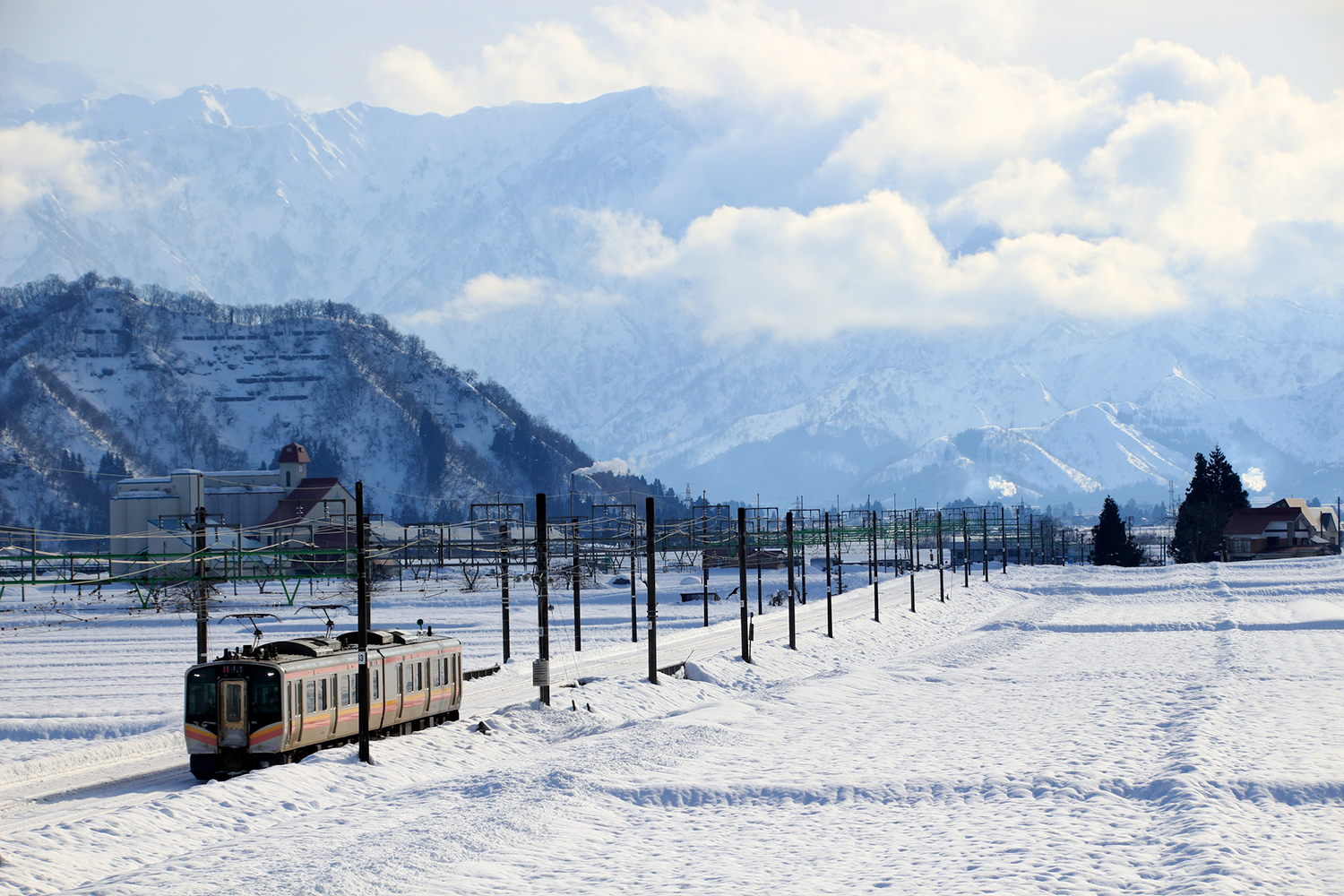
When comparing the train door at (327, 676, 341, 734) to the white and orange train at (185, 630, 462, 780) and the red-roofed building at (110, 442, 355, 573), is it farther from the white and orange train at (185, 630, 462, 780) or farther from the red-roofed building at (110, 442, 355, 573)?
the red-roofed building at (110, 442, 355, 573)

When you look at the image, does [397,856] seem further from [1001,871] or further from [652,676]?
[652,676]

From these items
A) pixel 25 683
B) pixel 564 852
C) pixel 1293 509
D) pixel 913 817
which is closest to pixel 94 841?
pixel 564 852

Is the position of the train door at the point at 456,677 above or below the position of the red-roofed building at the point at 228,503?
below

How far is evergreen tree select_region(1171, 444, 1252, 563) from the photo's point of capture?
152m

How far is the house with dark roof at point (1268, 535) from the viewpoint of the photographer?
158625 mm

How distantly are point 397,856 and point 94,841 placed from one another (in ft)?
22.3

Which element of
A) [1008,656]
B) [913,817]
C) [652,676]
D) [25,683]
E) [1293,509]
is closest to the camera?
[913,817]

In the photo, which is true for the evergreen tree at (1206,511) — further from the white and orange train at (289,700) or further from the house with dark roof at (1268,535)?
the white and orange train at (289,700)

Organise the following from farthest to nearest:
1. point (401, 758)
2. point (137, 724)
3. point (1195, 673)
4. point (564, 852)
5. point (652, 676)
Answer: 1. point (1195, 673)
2. point (652, 676)
3. point (137, 724)
4. point (401, 758)
5. point (564, 852)

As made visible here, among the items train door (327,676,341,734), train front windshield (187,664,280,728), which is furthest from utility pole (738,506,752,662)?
train front windshield (187,664,280,728)

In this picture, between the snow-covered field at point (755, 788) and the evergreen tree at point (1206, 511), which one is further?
the evergreen tree at point (1206, 511)

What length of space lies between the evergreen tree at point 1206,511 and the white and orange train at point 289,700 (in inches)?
5335

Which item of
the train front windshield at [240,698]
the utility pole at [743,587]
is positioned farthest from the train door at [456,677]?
the utility pole at [743,587]

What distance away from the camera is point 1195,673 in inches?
1954
